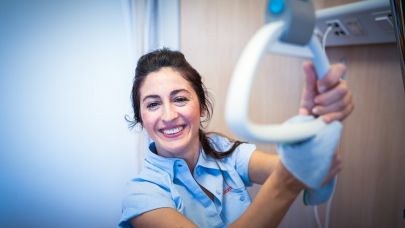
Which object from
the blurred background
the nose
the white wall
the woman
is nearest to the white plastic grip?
the woman

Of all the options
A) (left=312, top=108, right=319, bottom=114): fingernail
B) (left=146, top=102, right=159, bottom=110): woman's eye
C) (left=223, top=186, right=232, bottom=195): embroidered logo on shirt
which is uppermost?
(left=312, top=108, right=319, bottom=114): fingernail

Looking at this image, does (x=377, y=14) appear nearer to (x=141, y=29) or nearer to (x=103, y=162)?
(x=141, y=29)

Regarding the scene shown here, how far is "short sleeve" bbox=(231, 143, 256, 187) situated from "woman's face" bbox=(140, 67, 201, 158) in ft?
0.57

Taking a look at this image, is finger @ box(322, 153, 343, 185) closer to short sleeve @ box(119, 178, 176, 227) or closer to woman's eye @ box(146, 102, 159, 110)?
short sleeve @ box(119, 178, 176, 227)

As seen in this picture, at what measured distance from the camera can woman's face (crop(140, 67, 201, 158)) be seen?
2.27ft

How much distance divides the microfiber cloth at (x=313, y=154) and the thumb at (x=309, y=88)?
0.07 ft

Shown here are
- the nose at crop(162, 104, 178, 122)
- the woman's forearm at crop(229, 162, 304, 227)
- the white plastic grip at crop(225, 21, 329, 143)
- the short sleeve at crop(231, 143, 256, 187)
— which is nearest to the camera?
the white plastic grip at crop(225, 21, 329, 143)

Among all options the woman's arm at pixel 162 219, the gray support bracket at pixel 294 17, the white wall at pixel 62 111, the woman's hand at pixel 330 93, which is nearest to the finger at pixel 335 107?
the woman's hand at pixel 330 93

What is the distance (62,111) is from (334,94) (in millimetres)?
916

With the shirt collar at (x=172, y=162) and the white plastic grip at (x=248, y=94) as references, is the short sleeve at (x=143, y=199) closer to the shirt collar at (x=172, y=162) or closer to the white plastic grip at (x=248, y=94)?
the shirt collar at (x=172, y=162)

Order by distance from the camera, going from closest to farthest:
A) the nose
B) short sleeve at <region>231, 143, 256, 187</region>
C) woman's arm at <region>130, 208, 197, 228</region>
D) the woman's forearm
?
the woman's forearm → woman's arm at <region>130, 208, 197, 228</region> → the nose → short sleeve at <region>231, 143, 256, 187</region>

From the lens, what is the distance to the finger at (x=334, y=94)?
350mm

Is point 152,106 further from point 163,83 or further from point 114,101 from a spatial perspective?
point 114,101

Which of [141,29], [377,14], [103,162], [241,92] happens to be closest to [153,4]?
[141,29]
